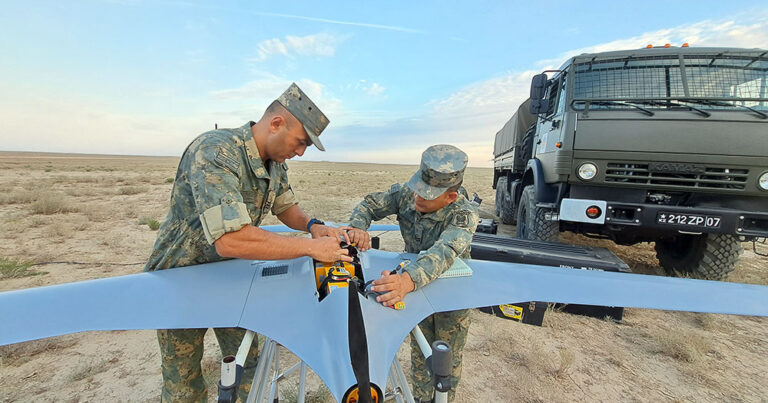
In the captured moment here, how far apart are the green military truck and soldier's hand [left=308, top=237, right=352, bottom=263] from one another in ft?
11.9

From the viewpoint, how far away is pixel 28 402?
9.16ft

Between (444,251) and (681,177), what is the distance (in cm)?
405

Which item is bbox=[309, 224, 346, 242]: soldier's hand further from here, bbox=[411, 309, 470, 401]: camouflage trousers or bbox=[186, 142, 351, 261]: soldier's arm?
bbox=[411, 309, 470, 401]: camouflage trousers

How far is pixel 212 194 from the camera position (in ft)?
5.86

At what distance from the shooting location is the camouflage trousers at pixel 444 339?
261cm

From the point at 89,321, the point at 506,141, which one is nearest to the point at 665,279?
the point at 89,321

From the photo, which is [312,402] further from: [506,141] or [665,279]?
[506,141]

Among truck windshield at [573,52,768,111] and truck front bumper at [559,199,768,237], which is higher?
truck windshield at [573,52,768,111]

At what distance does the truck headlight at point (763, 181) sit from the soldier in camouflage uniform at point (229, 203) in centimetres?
518

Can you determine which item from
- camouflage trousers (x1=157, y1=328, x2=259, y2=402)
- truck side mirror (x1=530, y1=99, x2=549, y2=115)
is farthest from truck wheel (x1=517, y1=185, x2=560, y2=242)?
camouflage trousers (x1=157, y1=328, x2=259, y2=402)

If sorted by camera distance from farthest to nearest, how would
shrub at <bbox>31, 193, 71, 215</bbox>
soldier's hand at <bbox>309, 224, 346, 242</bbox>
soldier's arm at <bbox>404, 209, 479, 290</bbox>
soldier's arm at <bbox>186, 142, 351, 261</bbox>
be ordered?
1. shrub at <bbox>31, 193, 71, 215</bbox>
2. soldier's hand at <bbox>309, 224, 346, 242</bbox>
3. soldier's arm at <bbox>404, 209, 479, 290</bbox>
4. soldier's arm at <bbox>186, 142, 351, 261</bbox>

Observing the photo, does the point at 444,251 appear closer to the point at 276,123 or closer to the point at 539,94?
the point at 276,123

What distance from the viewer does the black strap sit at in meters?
1.24

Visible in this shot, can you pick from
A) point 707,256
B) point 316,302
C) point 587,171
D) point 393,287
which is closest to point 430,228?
point 393,287
